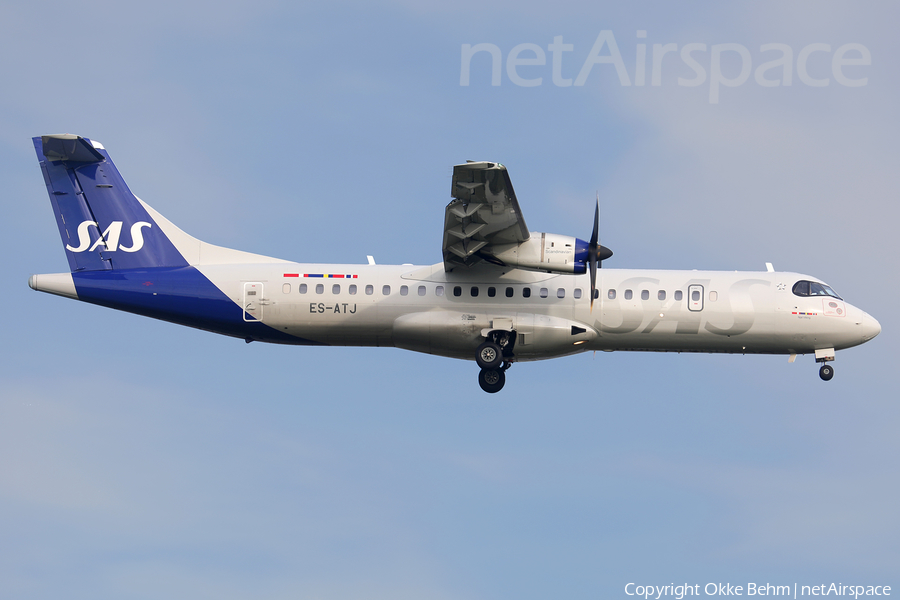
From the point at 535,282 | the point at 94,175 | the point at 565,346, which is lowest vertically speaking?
the point at 565,346

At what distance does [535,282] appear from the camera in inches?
1076

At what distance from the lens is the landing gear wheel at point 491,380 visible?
27.3m

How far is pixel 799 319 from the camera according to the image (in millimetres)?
27609

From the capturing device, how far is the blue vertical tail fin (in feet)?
92.0

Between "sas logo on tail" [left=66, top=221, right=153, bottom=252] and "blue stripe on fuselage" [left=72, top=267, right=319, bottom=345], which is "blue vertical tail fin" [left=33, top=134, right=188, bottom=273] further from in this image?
"blue stripe on fuselage" [left=72, top=267, right=319, bottom=345]

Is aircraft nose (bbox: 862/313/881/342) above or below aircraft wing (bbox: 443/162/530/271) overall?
below

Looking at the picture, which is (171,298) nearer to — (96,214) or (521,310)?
(96,214)

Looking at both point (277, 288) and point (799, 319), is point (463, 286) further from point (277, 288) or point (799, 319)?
point (799, 319)

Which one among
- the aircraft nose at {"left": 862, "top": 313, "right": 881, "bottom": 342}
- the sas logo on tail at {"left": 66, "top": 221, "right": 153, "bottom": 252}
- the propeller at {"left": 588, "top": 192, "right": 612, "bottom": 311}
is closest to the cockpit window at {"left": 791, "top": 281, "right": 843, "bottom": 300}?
the aircraft nose at {"left": 862, "top": 313, "right": 881, "bottom": 342}

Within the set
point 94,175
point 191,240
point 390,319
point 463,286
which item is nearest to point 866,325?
point 463,286

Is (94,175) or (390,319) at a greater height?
(94,175)

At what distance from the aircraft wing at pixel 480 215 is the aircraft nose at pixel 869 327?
10313mm

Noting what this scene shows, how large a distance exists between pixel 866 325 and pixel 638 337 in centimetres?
653

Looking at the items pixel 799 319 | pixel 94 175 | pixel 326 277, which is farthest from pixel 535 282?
pixel 94 175
